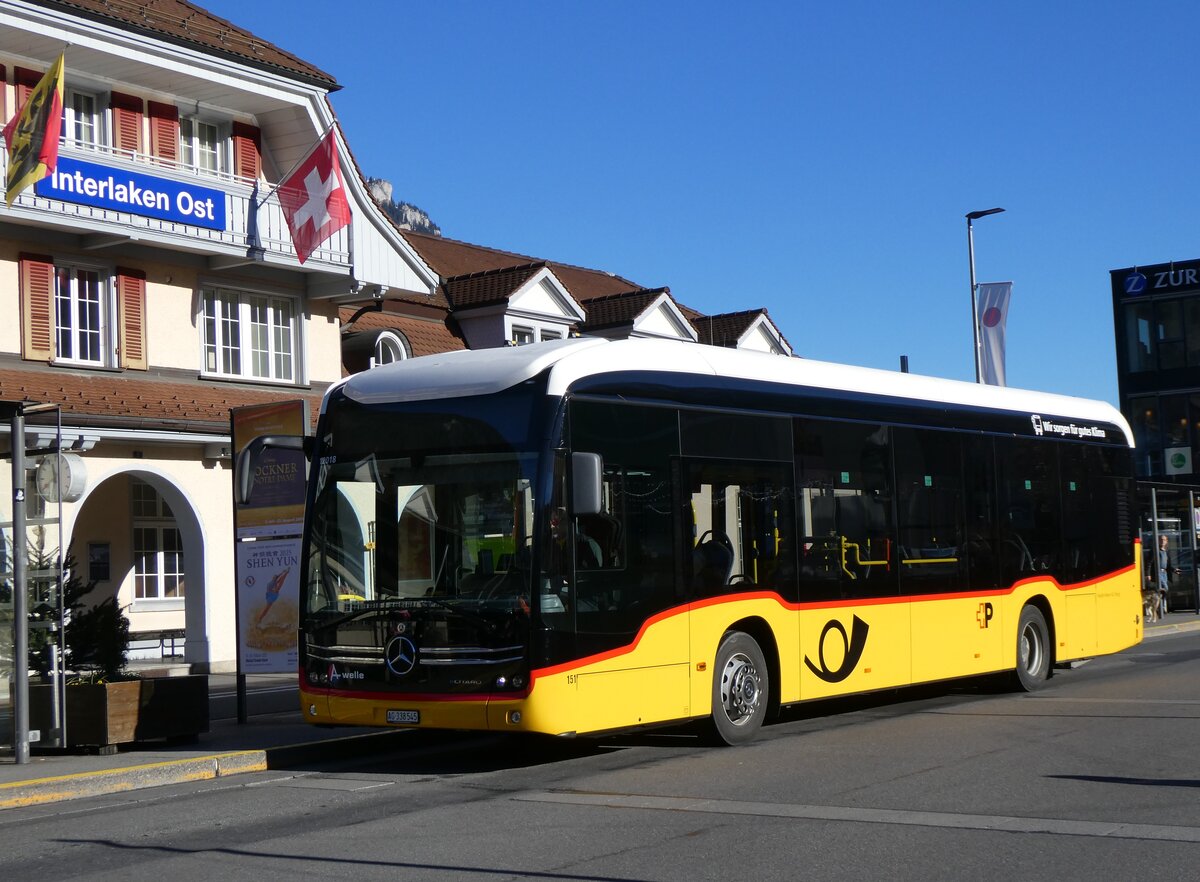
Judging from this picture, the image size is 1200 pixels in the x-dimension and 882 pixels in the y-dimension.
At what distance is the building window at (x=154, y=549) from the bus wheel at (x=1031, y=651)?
52.2 ft

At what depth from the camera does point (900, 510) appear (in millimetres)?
15461

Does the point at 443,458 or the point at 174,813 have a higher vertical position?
the point at 443,458

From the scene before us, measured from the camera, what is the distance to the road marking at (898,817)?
28.2ft

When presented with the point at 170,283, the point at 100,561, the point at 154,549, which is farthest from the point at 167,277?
the point at 154,549

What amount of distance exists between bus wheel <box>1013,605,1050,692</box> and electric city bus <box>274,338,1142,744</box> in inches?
74.3

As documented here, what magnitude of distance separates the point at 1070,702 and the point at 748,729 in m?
4.88

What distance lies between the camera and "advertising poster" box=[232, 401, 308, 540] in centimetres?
1555

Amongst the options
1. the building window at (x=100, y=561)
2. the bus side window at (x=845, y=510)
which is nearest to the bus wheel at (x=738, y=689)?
the bus side window at (x=845, y=510)

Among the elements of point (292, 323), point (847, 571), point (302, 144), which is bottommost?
point (847, 571)

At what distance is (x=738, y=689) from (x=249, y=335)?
15830mm

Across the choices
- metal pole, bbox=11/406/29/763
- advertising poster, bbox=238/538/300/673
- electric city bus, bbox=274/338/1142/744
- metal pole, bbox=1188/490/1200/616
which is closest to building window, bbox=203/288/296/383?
advertising poster, bbox=238/538/300/673

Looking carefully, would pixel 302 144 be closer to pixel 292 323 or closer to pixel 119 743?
pixel 292 323

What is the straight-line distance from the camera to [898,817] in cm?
918

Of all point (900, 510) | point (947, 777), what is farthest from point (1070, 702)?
point (947, 777)
